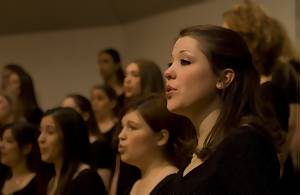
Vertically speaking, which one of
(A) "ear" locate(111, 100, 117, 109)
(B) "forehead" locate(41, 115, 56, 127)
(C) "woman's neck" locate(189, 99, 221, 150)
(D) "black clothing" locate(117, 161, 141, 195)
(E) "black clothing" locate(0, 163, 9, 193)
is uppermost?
(C) "woman's neck" locate(189, 99, 221, 150)

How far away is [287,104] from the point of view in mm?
2461

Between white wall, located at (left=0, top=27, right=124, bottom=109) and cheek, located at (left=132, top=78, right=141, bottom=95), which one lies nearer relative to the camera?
cheek, located at (left=132, top=78, right=141, bottom=95)

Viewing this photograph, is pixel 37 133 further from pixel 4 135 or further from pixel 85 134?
pixel 85 134

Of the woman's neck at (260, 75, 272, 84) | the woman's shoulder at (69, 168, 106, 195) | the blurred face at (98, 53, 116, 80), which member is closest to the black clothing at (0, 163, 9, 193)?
the woman's shoulder at (69, 168, 106, 195)

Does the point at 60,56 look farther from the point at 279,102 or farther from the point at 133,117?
the point at 279,102

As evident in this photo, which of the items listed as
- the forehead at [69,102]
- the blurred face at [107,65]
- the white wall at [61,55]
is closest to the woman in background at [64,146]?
the forehead at [69,102]

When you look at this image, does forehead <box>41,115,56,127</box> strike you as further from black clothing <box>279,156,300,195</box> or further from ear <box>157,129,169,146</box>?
black clothing <box>279,156,300,195</box>

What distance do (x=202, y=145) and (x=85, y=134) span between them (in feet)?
4.37

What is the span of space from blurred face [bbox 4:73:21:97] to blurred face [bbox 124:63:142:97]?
97 centimetres

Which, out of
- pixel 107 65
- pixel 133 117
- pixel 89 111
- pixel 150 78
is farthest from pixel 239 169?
pixel 107 65

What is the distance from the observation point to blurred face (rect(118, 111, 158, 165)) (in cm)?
254

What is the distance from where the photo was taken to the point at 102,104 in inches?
153

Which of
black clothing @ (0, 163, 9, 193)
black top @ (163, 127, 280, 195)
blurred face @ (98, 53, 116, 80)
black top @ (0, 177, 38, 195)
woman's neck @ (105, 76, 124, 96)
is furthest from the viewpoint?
blurred face @ (98, 53, 116, 80)

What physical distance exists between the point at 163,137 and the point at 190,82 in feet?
2.89
